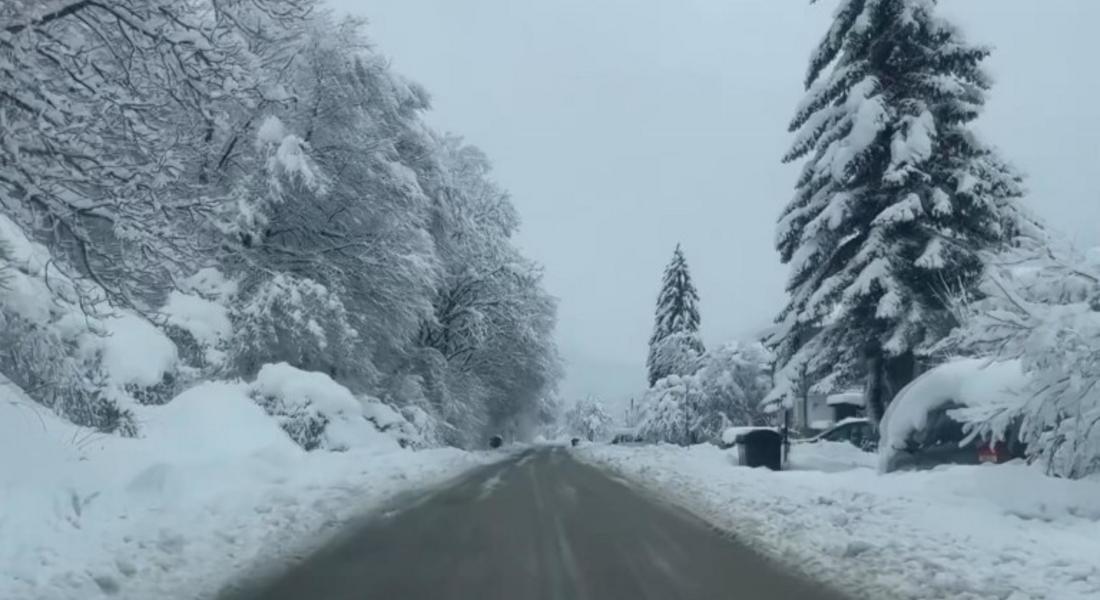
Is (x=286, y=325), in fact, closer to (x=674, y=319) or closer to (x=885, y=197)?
(x=885, y=197)

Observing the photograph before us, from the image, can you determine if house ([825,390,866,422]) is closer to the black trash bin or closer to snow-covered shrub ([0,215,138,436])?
the black trash bin

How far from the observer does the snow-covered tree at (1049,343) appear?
11203 millimetres

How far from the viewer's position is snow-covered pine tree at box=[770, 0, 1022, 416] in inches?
847

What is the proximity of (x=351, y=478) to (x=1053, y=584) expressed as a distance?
11.5m

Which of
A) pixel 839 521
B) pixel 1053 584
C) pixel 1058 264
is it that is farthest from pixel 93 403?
pixel 1058 264

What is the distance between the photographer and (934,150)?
22.3 m

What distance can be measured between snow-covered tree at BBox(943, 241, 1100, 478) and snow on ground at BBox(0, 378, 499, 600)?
8.38m

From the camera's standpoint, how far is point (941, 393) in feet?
52.4

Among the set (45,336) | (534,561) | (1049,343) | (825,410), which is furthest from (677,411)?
(45,336)

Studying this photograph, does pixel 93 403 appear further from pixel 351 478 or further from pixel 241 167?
pixel 241 167

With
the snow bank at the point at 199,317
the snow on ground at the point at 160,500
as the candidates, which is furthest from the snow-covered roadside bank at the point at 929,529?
the snow bank at the point at 199,317

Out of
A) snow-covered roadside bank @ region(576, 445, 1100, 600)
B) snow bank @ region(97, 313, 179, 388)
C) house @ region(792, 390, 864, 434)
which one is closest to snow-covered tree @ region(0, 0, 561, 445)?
snow bank @ region(97, 313, 179, 388)

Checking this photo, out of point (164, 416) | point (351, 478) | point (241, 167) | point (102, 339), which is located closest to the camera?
point (102, 339)

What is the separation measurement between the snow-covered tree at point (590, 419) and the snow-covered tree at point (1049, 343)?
15174 centimetres
